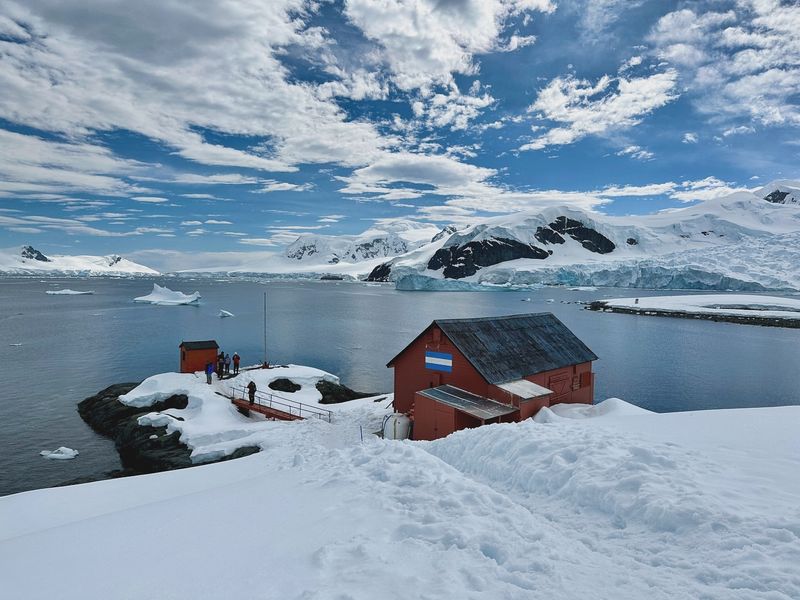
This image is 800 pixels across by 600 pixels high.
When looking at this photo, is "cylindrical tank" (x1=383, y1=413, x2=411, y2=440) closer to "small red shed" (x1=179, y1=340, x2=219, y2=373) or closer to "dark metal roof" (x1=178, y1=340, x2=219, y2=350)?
"small red shed" (x1=179, y1=340, x2=219, y2=373)

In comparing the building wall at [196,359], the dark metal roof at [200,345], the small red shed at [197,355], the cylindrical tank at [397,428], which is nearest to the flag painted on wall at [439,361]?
the cylindrical tank at [397,428]

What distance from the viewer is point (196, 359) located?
30.7m

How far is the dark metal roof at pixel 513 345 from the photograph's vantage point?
20156mm

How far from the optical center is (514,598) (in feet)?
16.8

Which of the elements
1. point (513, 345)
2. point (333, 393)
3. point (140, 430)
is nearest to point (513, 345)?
point (513, 345)

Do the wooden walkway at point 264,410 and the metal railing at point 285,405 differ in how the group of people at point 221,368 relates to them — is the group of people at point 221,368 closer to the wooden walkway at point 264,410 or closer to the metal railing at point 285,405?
the metal railing at point 285,405

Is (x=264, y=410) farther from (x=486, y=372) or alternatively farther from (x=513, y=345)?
(x=513, y=345)

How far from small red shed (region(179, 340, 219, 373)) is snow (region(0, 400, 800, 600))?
1931cm

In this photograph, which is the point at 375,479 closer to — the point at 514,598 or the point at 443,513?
the point at 443,513

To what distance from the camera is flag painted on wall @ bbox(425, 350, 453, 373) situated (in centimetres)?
2059

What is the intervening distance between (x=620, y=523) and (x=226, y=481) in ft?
34.9

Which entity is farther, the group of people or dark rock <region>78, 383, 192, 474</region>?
the group of people

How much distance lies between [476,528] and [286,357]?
139 ft

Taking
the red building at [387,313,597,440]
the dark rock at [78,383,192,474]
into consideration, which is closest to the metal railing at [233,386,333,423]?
the dark rock at [78,383,192,474]
